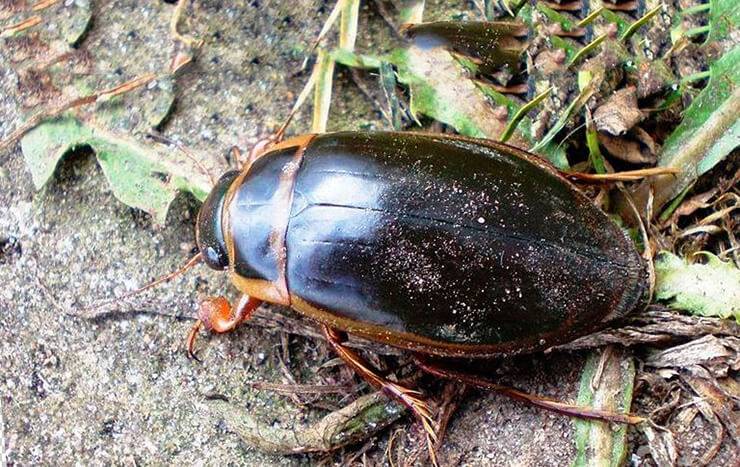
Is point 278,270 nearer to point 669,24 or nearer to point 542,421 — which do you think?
point 542,421

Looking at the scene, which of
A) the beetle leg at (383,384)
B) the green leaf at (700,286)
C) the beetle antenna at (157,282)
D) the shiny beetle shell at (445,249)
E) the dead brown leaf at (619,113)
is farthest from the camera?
the beetle antenna at (157,282)

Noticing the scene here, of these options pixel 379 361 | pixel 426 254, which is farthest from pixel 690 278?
pixel 379 361

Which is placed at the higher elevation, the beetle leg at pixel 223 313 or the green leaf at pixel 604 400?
the green leaf at pixel 604 400

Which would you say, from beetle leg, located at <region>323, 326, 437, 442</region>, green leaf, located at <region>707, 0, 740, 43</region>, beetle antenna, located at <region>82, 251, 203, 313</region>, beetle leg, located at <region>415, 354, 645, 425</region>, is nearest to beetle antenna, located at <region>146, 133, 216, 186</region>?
beetle antenna, located at <region>82, 251, 203, 313</region>

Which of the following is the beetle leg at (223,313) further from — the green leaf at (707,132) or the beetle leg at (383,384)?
the green leaf at (707,132)

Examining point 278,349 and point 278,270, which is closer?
point 278,270

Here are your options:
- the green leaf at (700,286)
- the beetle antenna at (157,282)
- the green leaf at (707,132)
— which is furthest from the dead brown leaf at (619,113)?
the beetle antenna at (157,282)
